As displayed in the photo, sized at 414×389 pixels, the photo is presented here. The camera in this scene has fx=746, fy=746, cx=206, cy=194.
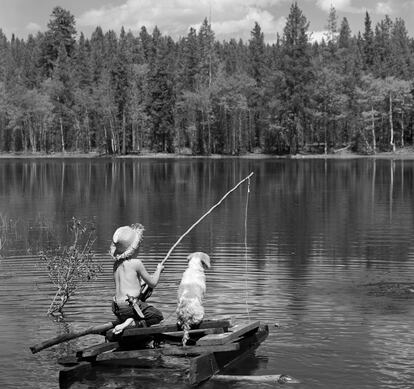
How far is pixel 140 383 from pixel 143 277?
176cm

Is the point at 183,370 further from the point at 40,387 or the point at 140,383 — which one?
the point at 40,387

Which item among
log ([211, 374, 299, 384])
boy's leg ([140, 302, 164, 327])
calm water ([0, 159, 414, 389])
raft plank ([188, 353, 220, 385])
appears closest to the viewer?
raft plank ([188, 353, 220, 385])

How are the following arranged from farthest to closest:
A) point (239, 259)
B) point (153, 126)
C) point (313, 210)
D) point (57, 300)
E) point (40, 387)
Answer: point (153, 126)
point (313, 210)
point (239, 259)
point (57, 300)
point (40, 387)

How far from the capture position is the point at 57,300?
60.5 ft

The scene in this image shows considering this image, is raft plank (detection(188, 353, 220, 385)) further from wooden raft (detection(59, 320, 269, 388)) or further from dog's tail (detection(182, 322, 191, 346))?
dog's tail (detection(182, 322, 191, 346))

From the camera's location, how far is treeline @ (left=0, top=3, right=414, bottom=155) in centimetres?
12294

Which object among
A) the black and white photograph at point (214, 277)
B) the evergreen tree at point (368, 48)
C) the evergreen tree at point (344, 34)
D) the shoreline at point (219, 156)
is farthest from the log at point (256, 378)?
the evergreen tree at point (344, 34)

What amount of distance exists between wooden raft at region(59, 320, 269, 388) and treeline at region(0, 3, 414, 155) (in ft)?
356

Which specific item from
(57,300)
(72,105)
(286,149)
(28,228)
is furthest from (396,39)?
(57,300)

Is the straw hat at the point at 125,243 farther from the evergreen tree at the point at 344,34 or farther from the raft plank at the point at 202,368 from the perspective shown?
the evergreen tree at the point at 344,34

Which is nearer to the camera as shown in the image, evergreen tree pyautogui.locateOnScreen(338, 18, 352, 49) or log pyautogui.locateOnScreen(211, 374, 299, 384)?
log pyautogui.locateOnScreen(211, 374, 299, 384)

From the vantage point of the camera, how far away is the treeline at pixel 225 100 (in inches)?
4840

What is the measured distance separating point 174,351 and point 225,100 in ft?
399

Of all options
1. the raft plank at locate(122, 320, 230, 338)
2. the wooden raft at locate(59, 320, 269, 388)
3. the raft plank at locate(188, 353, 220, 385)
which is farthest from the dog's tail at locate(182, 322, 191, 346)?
the raft plank at locate(188, 353, 220, 385)
